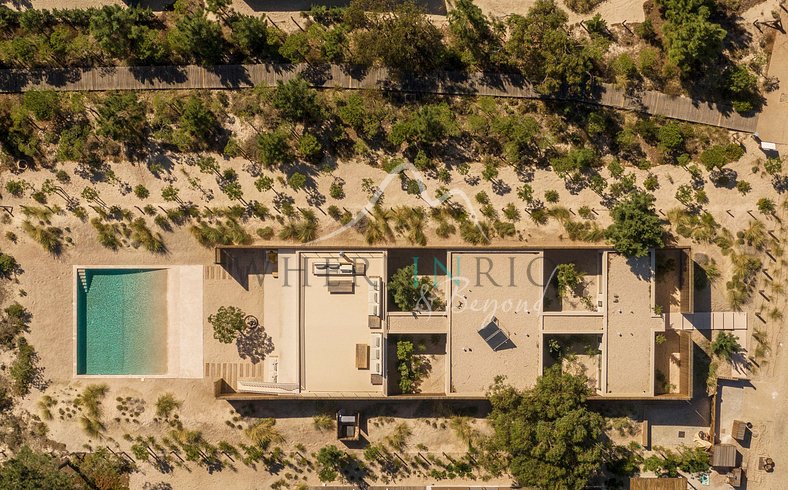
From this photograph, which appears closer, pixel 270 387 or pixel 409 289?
pixel 409 289

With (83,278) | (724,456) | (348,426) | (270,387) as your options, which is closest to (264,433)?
(270,387)

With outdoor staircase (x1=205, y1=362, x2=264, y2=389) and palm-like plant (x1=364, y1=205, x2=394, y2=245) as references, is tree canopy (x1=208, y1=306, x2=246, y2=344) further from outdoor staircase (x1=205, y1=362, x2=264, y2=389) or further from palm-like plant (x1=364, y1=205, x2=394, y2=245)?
palm-like plant (x1=364, y1=205, x2=394, y2=245)

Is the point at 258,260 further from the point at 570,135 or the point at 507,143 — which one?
the point at 570,135

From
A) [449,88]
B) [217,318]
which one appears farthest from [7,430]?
[449,88]

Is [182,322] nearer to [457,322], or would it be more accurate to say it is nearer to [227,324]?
[227,324]

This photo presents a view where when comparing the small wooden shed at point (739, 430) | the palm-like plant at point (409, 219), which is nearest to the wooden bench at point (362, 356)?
the palm-like plant at point (409, 219)

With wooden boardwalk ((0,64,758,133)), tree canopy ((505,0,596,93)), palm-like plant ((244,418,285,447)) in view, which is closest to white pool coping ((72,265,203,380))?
palm-like plant ((244,418,285,447))

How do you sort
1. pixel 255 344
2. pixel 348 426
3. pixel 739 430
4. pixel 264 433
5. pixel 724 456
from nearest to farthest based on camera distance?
pixel 348 426, pixel 724 456, pixel 739 430, pixel 264 433, pixel 255 344
